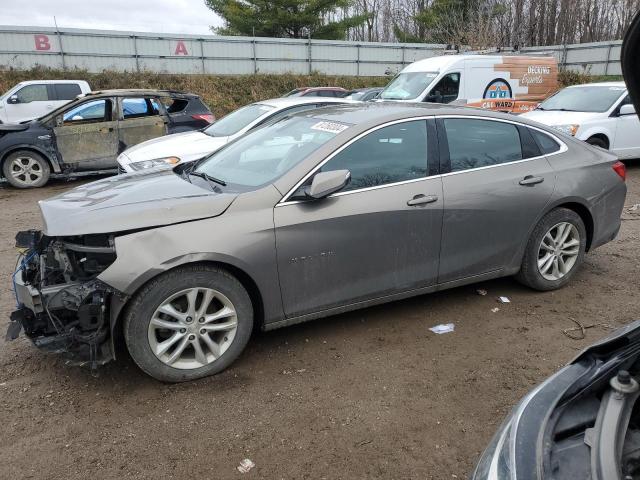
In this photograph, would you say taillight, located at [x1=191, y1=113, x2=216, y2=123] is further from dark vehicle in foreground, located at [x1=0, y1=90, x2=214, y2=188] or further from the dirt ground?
the dirt ground

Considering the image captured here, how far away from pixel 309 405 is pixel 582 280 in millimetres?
3156

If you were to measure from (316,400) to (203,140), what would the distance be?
503cm

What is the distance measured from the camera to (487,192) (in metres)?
3.91

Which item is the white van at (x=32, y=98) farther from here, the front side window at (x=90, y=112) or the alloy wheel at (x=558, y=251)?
the alloy wheel at (x=558, y=251)

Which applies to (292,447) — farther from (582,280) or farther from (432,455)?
(582,280)

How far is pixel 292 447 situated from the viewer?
2.68 meters

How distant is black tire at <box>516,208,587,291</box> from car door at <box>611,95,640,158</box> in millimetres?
6016

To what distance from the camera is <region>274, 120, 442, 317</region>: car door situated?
3.32m

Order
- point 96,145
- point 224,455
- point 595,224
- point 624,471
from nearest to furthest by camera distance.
Answer: point 624,471 → point 224,455 → point 595,224 → point 96,145

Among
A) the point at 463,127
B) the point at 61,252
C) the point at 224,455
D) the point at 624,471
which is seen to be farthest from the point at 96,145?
the point at 624,471

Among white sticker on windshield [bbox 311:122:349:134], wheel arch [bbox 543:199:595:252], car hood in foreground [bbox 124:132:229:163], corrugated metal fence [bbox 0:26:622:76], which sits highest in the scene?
corrugated metal fence [bbox 0:26:622:76]

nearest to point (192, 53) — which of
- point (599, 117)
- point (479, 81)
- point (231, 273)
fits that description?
point (479, 81)

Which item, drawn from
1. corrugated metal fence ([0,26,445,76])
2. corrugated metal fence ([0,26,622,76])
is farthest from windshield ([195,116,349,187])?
corrugated metal fence ([0,26,445,76])

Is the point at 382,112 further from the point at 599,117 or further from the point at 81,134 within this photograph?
the point at 81,134
